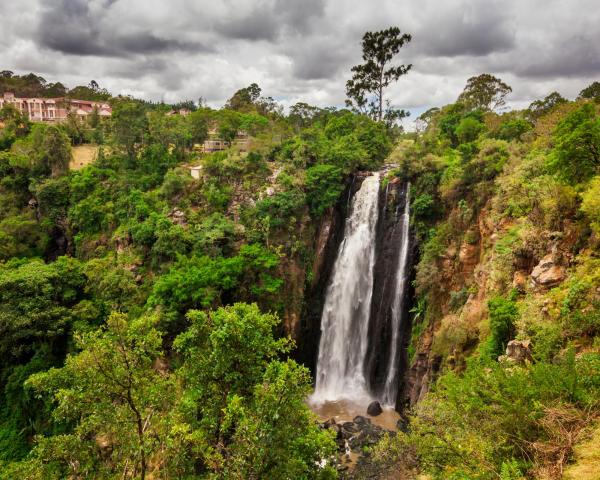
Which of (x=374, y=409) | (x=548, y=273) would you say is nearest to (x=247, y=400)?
(x=548, y=273)

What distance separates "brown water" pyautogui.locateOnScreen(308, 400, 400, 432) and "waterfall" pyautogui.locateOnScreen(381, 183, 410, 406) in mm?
1019

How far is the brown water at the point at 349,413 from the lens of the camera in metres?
20.6

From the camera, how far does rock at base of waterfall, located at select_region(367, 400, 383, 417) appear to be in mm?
21167

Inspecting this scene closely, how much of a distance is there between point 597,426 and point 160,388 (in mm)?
9431

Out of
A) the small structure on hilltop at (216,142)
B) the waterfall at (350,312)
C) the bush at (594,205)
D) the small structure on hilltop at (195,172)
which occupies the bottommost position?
the waterfall at (350,312)

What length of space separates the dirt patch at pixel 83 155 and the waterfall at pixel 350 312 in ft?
105

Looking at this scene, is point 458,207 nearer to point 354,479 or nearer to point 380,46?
point 354,479

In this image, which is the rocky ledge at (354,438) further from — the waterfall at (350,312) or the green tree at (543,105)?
the green tree at (543,105)

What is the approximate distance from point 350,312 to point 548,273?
13.8 meters

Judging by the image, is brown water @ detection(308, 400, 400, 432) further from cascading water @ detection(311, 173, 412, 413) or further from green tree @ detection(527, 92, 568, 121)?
green tree @ detection(527, 92, 568, 121)

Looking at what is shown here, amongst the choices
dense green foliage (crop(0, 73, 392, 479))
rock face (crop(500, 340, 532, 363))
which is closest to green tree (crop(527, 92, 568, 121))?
dense green foliage (crop(0, 73, 392, 479))

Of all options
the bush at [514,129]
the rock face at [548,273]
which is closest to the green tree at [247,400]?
the rock face at [548,273]

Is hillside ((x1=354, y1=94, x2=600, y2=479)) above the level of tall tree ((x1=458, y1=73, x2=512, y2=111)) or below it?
below

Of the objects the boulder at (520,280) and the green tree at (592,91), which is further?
the green tree at (592,91)
